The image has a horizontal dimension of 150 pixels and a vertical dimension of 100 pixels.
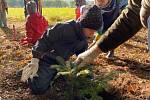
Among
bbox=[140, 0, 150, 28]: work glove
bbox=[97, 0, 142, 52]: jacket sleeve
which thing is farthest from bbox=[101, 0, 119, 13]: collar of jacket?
bbox=[140, 0, 150, 28]: work glove

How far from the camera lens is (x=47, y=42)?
6551mm

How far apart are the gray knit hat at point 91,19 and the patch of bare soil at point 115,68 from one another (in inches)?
37.3

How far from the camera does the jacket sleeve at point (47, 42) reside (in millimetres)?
6492

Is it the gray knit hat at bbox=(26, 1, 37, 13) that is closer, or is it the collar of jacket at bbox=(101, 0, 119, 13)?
the collar of jacket at bbox=(101, 0, 119, 13)

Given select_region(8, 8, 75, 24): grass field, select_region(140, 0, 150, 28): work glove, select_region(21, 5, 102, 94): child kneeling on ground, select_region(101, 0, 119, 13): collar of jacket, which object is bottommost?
select_region(8, 8, 75, 24): grass field

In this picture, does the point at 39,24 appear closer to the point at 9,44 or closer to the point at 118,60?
the point at 9,44

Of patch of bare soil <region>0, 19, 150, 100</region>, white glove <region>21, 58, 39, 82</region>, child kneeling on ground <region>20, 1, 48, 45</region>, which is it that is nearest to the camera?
patch of bare soil <region>0, 19, 150, 100</region>

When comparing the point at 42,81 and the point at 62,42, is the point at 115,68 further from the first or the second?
the point at 42,81

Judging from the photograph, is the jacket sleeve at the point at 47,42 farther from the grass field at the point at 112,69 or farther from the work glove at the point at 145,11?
the work glove at the point at 145,11

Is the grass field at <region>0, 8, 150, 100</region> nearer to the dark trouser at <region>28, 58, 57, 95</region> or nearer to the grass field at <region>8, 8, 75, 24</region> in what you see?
the dark trouser at <region>28, 58, 57, 95</region>

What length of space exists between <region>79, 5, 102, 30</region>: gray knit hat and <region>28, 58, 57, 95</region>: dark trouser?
0.87 meters

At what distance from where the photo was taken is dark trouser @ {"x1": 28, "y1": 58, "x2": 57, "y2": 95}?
21.0ft

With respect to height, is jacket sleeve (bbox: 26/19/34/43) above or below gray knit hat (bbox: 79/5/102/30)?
below

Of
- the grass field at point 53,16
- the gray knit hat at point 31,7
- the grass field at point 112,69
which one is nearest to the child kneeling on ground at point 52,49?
the grass field at point 112,69
